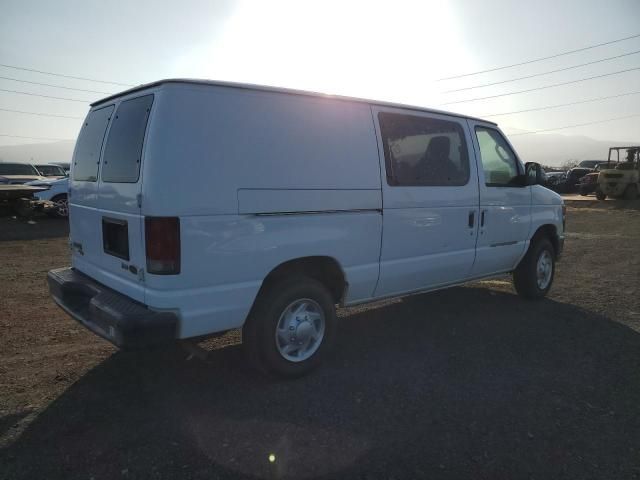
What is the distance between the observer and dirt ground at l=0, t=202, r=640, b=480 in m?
2.78

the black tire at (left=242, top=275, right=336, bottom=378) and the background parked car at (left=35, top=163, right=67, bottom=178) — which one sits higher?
the background parked car at (left=35, top=163, right=67, bottom=178)

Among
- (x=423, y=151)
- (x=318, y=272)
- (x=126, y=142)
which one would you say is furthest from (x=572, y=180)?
(x=126, y=142)

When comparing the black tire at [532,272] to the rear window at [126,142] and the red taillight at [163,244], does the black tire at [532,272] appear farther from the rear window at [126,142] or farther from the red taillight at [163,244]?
the rear window at [126,142]

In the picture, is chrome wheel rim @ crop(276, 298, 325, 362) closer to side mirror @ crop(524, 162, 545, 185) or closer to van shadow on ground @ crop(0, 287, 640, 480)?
van shadow on ground @ crop(0, 287, 640, 480)

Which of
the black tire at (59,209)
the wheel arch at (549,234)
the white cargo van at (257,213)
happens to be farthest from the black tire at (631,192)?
the black tire at (59,209)

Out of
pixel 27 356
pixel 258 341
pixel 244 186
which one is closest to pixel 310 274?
pixel 258 341

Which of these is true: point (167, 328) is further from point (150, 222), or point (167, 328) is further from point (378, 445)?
point (378, 445)

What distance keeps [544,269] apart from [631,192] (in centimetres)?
2269

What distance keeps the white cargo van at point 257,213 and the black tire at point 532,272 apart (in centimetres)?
147

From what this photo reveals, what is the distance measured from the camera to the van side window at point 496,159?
17.4ft

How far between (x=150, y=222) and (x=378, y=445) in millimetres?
1949

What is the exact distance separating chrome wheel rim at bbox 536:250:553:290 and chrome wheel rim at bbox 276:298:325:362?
3.59 meters

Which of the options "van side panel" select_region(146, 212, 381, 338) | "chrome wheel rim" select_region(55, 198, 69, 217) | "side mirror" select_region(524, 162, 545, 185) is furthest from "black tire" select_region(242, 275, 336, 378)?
"chrome wheel rim" select_region(55, 198, 69, 217)

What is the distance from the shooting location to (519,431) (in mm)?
3146
